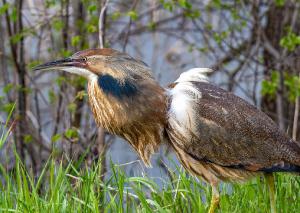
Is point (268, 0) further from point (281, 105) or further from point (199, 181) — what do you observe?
point (199, 181)

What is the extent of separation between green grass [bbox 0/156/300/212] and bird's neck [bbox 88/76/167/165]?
265mm

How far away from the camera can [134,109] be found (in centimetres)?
471

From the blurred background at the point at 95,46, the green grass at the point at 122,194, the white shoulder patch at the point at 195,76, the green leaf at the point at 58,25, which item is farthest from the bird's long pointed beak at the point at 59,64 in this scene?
the green leaf at the point at 58,25

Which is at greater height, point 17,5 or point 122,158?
point 17,5

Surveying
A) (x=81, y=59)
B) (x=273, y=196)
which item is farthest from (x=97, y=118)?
(x=273, y=196)

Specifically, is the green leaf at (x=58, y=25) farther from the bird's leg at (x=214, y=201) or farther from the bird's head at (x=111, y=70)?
the bird's leg at (x=214, y=201)

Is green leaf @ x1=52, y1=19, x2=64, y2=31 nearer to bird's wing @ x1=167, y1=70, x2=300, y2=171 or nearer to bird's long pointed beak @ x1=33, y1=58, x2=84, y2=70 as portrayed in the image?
bird's long pointed beak @ x1=33, y1=58, x2=84, y2=70

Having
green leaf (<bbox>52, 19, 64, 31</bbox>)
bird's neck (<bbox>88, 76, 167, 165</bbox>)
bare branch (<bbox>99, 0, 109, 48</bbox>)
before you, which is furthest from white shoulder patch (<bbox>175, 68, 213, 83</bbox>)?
green leaf (<bbox>52, 19, 64, 31</bbox>)

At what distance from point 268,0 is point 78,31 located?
192 centimetres

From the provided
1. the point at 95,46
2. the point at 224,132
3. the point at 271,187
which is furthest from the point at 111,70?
the point at 95,46

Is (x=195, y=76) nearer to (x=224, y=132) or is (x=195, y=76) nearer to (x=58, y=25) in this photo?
(x=224, y=132)

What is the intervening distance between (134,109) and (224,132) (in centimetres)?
51

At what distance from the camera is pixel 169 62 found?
9562mm

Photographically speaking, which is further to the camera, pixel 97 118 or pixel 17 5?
pixel 17 5
